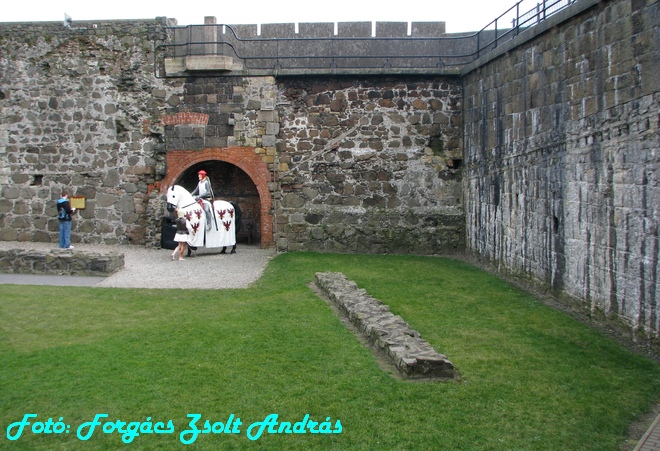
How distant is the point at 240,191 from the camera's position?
18141mm

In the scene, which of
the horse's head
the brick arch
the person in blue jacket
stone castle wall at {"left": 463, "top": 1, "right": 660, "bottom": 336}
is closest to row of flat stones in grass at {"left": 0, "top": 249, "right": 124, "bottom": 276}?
the horse's head

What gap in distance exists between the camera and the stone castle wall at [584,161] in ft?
25.6

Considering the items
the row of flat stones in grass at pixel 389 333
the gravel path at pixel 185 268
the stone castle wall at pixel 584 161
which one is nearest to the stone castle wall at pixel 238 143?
the gravel path at pixel 185 268

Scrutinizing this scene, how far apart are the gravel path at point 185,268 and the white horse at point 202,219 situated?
0.35m

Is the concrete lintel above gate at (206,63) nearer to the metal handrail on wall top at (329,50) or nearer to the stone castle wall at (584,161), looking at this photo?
the metal handrail on wall top at (329,50)

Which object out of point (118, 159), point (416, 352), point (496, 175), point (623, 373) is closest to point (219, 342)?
point (416, 352)

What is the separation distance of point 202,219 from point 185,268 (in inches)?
64.5

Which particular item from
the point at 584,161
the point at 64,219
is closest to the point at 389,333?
the point at 584,161

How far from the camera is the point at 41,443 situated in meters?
5.17

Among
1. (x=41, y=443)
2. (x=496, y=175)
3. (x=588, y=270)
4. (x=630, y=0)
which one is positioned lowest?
(x=41, y=443)

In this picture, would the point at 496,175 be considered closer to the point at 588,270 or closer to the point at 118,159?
the point at 588,270

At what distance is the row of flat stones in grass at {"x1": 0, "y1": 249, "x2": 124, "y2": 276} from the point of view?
12.2 metres

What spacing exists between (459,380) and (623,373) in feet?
5.48

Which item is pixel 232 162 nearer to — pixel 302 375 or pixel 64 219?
pixel 64 219
